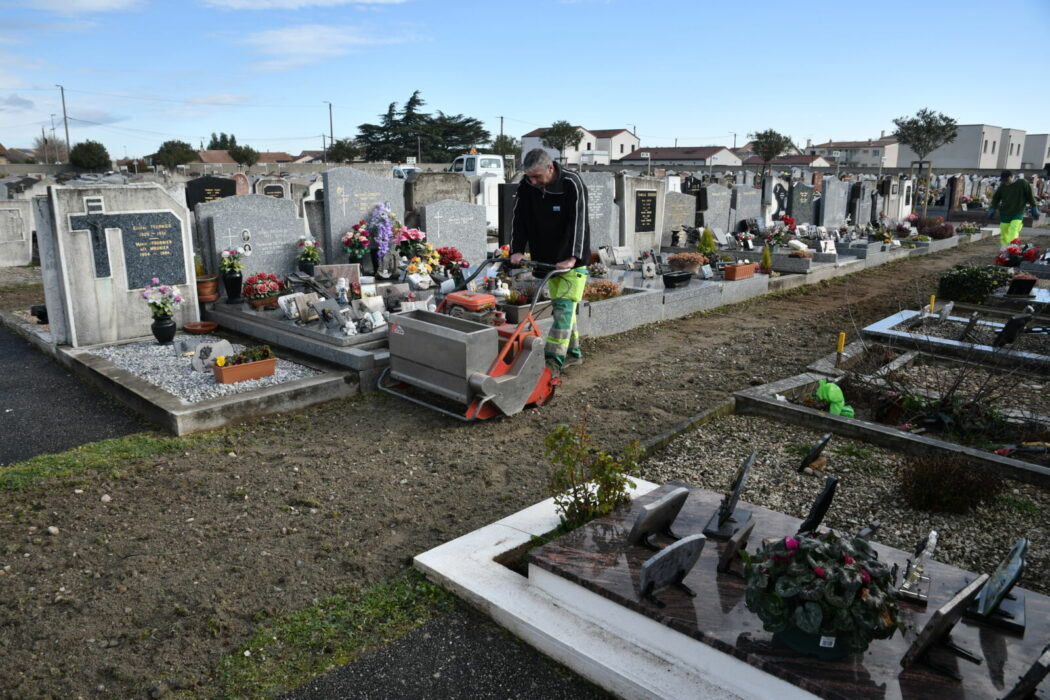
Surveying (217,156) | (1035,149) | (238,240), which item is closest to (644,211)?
(238,240)

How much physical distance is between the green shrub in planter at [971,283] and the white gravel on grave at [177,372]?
30.2 ft

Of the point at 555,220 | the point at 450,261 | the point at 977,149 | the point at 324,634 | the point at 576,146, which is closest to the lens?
the point at 324,634

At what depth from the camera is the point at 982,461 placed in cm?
502

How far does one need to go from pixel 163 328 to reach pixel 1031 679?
26.7 ft

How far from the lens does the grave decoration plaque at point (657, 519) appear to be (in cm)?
332

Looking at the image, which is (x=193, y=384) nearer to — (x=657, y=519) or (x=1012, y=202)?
(x=657, y=519)

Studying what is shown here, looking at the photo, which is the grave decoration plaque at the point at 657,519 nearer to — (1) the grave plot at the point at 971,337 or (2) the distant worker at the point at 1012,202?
(1) the grave plot at the point at 971,337

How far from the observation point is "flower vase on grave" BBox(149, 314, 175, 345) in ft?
26.3

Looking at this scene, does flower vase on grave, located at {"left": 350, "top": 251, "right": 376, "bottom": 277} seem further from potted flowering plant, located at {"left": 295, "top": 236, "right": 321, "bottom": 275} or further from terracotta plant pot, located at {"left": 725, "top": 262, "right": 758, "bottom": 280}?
terracotta plant pot, located at {"left": 725, "top": 262, "right": 758, "bottom": 280}

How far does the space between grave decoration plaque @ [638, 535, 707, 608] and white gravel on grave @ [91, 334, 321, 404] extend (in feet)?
14.9

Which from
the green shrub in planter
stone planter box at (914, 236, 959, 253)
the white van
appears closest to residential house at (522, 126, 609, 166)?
the white van

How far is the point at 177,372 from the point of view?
707cm

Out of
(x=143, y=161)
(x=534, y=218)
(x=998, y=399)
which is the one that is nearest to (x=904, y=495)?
(x=998, y=399)

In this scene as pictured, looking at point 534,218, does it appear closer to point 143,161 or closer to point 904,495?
point 904,495
